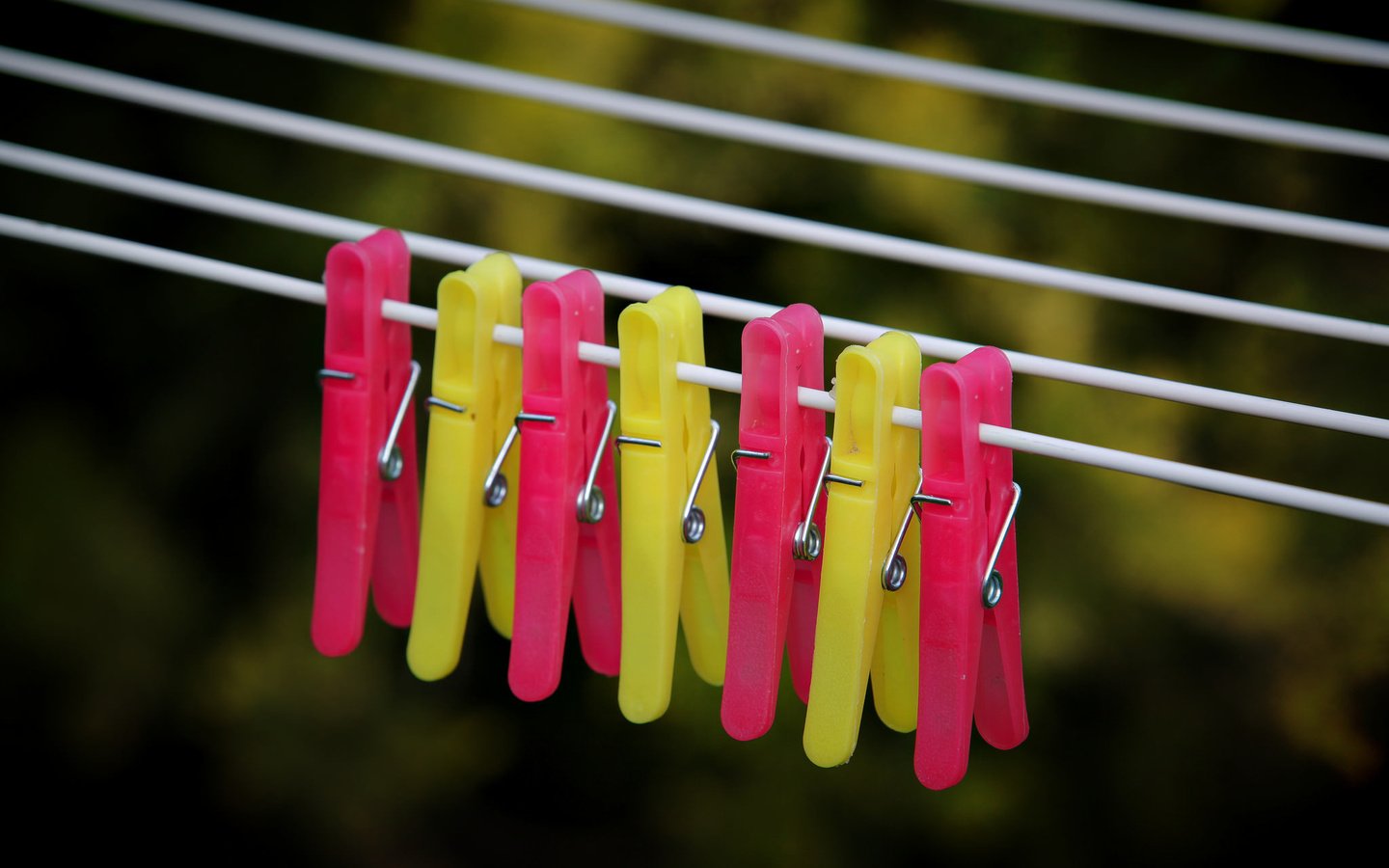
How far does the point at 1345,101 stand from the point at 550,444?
3.98ft

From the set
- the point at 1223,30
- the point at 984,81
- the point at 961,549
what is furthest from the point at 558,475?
the point at 1223,30

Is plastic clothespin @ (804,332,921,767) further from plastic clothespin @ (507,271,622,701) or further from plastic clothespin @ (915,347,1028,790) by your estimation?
plastic clothespin @ (507,271,622,701)

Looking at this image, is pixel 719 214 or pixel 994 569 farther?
pixel 719 214

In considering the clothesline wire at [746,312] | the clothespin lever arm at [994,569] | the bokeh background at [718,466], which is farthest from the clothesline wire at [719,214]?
the bokeh background at [718,466]

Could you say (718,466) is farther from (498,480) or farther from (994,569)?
(994,569)

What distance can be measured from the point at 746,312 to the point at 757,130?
0.18m

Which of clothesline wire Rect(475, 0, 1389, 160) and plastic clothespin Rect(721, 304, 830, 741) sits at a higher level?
clothesline wire Rect(475, 0, 1389, 160)

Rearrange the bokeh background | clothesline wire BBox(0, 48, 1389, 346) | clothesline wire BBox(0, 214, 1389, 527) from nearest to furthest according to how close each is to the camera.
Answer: clothesline wire BBox(0, 214, 1389, 527), clothesline wire BBox(0, 48, 1389, 346), the bokeh background

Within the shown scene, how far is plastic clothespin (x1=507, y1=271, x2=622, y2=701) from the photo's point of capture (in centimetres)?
88

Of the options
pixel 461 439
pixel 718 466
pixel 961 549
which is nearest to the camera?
pixel 961 549

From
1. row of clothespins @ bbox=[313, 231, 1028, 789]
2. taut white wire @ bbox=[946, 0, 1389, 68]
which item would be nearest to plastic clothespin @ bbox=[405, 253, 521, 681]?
row of clothespins @ bbox=[313, 231, 1028, 789]

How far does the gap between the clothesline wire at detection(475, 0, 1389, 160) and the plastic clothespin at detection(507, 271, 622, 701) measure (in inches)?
9.3

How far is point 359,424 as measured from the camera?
944 millimetres

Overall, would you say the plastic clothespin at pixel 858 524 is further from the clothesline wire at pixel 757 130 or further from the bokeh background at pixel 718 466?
the bokeh background at pixel 718 466
